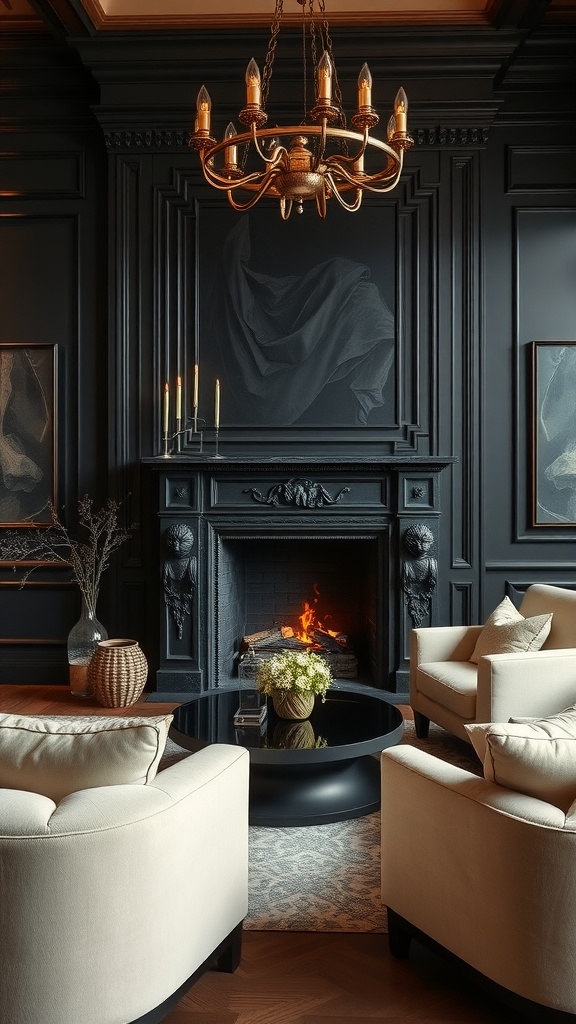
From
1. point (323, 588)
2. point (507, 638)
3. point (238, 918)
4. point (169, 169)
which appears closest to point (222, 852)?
point (238, 918)

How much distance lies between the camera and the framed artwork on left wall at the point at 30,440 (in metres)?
5.37

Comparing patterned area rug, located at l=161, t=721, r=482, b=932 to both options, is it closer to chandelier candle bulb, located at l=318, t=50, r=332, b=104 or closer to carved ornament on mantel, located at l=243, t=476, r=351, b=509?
carved ornament on mantel, located at l=243, t=476, r=351, b=509

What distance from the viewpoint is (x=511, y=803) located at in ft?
5.80

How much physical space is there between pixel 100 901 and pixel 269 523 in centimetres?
361

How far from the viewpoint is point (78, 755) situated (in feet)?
5.62

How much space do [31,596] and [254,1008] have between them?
12.5ft

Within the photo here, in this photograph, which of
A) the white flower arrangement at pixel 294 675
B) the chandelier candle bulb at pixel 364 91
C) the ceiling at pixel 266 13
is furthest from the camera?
the ceiling at pixel 266 13

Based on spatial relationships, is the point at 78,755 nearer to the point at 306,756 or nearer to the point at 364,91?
the point at 306,756

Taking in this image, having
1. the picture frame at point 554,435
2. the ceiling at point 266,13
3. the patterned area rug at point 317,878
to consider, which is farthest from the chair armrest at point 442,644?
the ceiling at point 266,13

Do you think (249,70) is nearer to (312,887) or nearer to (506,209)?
(312,887)

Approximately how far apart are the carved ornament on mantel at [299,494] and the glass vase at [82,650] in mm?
1263

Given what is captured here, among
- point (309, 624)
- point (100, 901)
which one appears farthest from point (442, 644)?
point (100, 901)

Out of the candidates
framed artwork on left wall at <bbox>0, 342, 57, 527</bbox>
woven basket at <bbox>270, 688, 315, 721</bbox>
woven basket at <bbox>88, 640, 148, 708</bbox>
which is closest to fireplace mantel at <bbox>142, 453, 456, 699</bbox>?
woven basket at <bbox>88, 640, 148, 708</bbox>

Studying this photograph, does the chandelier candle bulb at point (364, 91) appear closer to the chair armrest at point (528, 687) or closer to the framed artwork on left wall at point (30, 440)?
the chair armrest at point (528, 687)
